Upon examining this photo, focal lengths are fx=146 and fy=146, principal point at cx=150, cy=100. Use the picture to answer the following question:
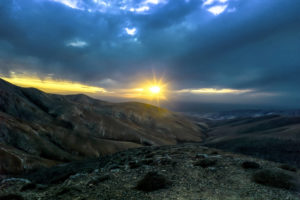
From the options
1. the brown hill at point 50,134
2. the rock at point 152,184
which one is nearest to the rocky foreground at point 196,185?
the rock at point 152,184

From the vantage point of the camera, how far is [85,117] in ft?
483

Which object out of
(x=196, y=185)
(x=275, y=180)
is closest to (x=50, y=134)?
(x=196, y=185)

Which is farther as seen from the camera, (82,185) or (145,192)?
(82,185)

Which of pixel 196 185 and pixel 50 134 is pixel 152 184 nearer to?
pixel 196 185

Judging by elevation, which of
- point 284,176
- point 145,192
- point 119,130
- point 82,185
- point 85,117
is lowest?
point 119,130

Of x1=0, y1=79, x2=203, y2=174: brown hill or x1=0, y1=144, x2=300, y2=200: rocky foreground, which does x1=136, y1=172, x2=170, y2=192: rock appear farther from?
x1=0, y1=79, x2=203, y2=174: brown hill

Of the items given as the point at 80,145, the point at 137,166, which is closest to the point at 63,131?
the point at 80,145

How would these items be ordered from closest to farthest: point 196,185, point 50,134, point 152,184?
1. point 152,184
2. point 196,185
3. point 50,134

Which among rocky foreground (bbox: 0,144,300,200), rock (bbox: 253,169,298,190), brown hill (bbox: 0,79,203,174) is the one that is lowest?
brown hill (bbox: 0,79,203,174)

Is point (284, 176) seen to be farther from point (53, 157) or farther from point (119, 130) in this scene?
point (119, 130)

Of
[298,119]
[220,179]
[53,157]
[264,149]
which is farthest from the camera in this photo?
[298,119]

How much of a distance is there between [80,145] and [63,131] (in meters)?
17.2

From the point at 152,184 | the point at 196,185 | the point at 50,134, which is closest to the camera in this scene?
the point at 152,184

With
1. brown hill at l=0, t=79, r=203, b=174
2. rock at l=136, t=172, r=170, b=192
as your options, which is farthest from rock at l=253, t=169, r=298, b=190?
brown hill at l=0, t=79, r=203, b=174
